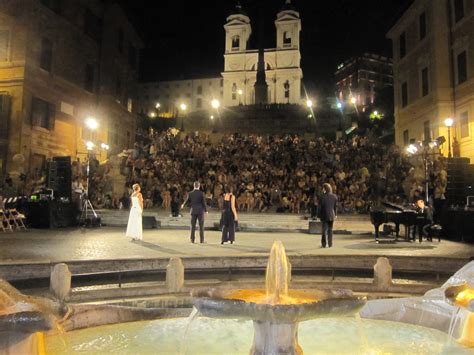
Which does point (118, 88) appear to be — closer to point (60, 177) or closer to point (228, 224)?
point (60, 177)

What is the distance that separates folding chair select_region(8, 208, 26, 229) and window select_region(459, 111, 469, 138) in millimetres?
23772

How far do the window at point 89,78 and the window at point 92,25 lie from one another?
2541mm

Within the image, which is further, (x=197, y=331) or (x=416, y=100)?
Answer: (x=416, y=100)

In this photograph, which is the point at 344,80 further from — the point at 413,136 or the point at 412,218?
the point at 412,218

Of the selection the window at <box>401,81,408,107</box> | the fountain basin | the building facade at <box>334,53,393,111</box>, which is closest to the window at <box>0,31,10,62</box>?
the fountain basin

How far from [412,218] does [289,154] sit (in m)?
17.1

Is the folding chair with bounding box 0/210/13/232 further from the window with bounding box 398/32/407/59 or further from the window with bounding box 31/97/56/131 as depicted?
the window with bounding box 398/32/407/59

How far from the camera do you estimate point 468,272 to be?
5.11 m

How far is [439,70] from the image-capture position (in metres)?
25.9

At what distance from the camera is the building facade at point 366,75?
80.7 meters

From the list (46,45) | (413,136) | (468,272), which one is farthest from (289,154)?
(468,272)

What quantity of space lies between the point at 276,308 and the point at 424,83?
94.7 feet

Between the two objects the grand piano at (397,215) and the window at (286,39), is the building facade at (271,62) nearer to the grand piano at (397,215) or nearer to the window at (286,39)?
the window at (286,39)

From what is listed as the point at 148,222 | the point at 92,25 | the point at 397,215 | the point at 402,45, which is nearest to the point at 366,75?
the point at 402,45
